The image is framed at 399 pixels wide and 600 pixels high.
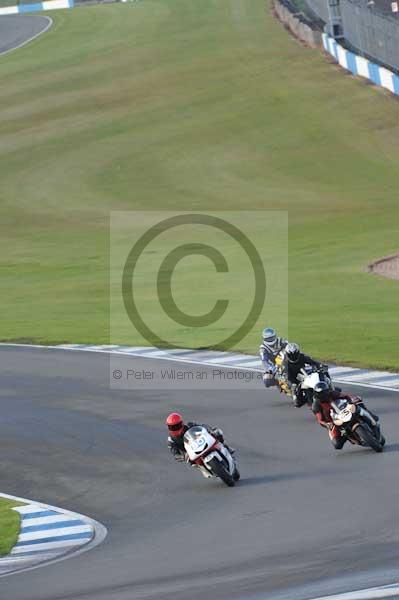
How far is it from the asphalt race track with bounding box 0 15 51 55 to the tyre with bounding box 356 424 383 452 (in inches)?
3086

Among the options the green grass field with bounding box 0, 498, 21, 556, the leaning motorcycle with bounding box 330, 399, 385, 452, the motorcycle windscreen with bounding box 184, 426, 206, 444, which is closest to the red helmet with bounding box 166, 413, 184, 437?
the motorcycle windscreen with bounding box 184, 426, 206, 444

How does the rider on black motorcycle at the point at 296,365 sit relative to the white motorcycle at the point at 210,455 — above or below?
below

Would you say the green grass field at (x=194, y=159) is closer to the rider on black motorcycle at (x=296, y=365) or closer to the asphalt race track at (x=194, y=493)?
the rider on black motorcycle at (x=296, y=365)

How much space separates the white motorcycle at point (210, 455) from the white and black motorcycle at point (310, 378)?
231cm

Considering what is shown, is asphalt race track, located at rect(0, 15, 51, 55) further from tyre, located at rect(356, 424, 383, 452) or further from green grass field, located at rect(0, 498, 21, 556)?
tyre, located at rect(356, 424, 383, 452)

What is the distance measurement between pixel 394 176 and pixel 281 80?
17.9 m

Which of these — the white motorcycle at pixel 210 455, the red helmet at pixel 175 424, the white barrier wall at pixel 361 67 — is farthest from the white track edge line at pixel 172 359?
the white barrier wall at pixel 361 67

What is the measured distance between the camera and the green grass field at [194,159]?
38.5 m

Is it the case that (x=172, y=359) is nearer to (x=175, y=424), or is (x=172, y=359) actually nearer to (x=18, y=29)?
(x=175, y=424)

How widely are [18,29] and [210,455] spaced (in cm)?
8864

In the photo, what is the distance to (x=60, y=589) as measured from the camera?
1424cm

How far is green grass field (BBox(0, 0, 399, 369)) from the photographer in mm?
38469

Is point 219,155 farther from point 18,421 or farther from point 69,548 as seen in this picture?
point 69,548

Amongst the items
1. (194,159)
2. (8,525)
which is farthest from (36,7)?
(8,525)
